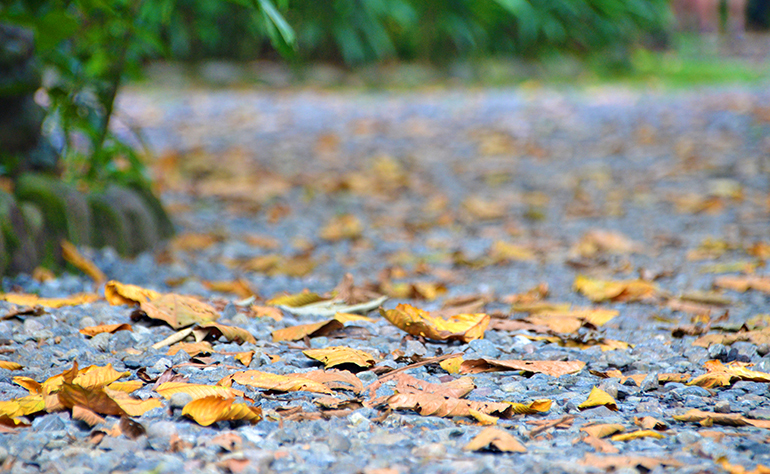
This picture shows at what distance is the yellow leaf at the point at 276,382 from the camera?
1.21m

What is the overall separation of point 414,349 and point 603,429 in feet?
1.41

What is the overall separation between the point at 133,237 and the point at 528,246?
4.50 feet

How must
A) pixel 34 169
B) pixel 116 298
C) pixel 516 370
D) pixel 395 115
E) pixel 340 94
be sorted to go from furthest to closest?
pixel 340 94 < pixel 395 115 < pixel 34 169 < pixel 116 298 < pixel 516 370

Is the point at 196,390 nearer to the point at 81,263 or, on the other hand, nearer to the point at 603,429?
the point at 603,429

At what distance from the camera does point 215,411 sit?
1093 mm

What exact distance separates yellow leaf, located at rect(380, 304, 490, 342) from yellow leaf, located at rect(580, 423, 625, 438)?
418mm

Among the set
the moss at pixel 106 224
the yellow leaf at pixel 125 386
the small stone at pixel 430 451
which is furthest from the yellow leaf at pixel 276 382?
the moss at pixel 106 224

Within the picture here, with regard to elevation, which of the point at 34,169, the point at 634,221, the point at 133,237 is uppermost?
the point at 34,169

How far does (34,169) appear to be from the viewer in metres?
2.35

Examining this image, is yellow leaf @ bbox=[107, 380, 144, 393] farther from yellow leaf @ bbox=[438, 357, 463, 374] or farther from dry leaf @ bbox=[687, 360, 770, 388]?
dry leaf @ bbox=[687, 360, 770, 388]

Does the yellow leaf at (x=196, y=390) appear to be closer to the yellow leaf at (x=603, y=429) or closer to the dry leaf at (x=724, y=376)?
the yellow leaf at (x=603, y=429)

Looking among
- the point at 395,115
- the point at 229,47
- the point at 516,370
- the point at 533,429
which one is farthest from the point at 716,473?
the point at 229,47

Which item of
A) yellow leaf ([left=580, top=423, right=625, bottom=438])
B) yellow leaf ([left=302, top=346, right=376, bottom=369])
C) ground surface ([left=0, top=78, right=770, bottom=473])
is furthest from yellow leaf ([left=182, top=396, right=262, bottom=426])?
yellow leaf ([left=580, top=423, right=625, bottom=438])

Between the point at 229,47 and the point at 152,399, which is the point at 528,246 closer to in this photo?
the point at 152,399
